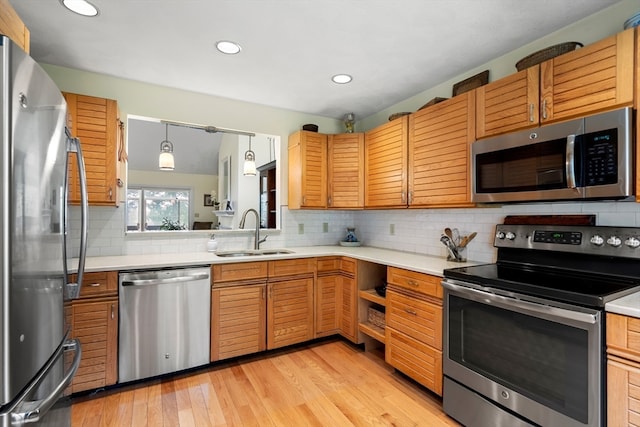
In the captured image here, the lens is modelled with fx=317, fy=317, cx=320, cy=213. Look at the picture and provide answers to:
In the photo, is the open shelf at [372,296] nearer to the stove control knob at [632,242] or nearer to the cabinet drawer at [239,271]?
the cabinet drawer at [239,271]

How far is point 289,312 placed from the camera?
2889 millimetres

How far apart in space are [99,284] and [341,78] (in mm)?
2448

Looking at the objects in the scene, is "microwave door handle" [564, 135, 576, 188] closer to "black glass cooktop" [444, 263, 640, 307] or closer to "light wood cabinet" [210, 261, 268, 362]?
"black glass cooktop" [444, 263, 640, 307]

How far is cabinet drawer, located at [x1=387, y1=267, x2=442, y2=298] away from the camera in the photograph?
6.97 ft

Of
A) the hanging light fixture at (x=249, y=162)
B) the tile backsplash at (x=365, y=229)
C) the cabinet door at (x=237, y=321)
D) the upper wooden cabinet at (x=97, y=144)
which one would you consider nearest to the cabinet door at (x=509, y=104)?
the tile backsplash at (x=365, y=229)

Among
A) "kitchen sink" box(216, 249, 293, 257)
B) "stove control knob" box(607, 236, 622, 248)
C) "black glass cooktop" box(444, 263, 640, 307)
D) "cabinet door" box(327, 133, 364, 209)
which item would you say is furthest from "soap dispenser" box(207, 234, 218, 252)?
"stove control knob" box(607, 236, 622, 248)

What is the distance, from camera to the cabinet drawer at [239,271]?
8.49 ft

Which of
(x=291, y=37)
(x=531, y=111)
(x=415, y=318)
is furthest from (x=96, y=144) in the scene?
(x=531, y=111)

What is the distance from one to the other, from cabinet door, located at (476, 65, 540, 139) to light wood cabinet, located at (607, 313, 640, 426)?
1138 millimetres

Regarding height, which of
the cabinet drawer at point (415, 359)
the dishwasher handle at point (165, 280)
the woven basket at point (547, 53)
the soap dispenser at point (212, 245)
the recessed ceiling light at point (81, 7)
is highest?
the recessed ceiling light at point (81, 7)

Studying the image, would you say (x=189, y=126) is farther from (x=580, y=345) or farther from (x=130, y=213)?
(x=580, y=345)

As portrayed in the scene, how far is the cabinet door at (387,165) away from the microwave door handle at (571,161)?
4.21ft

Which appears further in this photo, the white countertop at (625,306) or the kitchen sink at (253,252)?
the kitchen sink at (253,252)

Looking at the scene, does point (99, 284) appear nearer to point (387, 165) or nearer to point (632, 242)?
point (387, 165)
